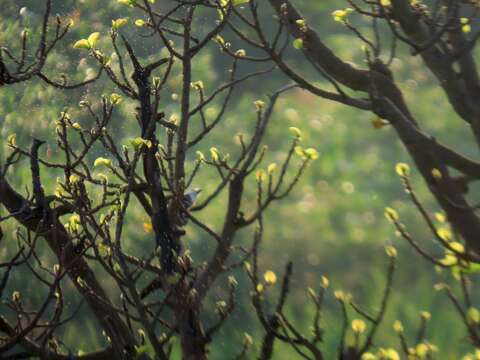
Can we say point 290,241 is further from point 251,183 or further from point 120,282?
point 120,282

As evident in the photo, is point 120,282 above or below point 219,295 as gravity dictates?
above

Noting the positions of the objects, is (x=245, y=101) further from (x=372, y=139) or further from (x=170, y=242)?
(x=170, y=242)

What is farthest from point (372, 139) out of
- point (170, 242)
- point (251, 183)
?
point (170, 242)

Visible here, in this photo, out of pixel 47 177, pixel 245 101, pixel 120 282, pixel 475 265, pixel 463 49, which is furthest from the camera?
pixel 245 101

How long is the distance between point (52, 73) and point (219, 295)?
14.1 feet

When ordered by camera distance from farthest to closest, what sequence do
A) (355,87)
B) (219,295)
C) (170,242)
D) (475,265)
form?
(219,295) → (355,87) → (170,242) → (475,265)

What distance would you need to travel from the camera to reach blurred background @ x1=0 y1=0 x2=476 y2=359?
25.4ft

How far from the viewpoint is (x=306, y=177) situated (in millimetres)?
9938

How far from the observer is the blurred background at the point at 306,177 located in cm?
774

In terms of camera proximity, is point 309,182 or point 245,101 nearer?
point 309,182

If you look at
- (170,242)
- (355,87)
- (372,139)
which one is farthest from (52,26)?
(170,242)

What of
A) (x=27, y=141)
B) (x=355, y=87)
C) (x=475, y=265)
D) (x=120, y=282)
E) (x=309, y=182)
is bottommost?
(x=309, y=182)

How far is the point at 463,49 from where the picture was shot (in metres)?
3.50

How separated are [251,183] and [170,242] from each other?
706 cm
